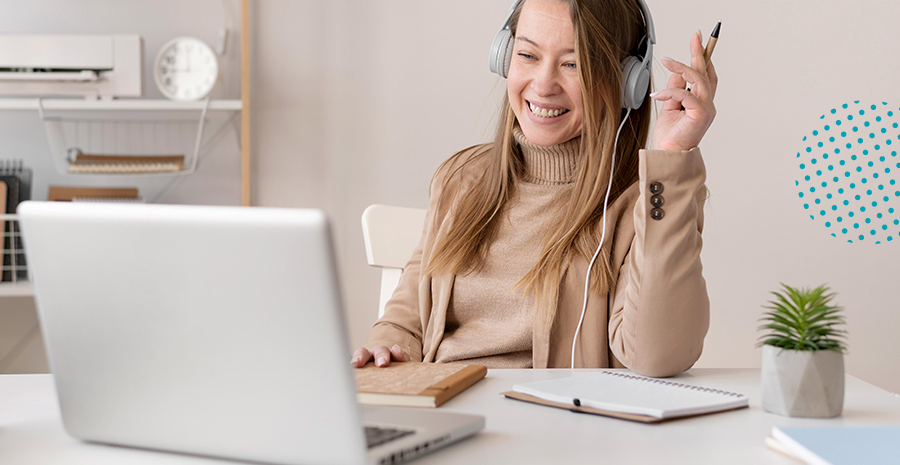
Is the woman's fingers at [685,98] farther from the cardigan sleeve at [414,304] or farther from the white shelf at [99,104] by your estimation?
the white shelf at [99,104]

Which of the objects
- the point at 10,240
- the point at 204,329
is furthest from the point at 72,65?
the point at 204,329

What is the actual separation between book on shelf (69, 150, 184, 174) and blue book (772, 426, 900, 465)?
70.9 inches

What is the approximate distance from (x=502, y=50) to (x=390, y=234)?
0.47 meters

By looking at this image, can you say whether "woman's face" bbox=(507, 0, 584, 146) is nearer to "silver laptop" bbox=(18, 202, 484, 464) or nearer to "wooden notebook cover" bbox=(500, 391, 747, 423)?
"wooden notebook cover" bbox=(500, 391, 747, 423)

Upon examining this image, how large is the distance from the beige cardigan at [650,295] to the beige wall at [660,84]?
113cm

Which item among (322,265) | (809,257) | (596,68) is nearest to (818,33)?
(809,257)

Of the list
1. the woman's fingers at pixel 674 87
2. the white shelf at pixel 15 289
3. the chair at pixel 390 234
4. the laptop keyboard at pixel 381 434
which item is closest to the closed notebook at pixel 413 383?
the laptop keyboard at pixel 381 434

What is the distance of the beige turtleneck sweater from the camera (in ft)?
3.75

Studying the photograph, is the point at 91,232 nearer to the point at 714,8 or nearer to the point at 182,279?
the point at 182,279

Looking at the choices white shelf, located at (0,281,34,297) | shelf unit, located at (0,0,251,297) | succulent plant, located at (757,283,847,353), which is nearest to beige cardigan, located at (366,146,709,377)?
succulent plant, located at (757,283,847,353)

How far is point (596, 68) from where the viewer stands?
1147 millimetres

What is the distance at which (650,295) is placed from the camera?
894 millimetres

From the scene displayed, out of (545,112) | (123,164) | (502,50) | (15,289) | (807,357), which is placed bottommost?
(15,289)

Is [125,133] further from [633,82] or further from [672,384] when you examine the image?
[672,384]
